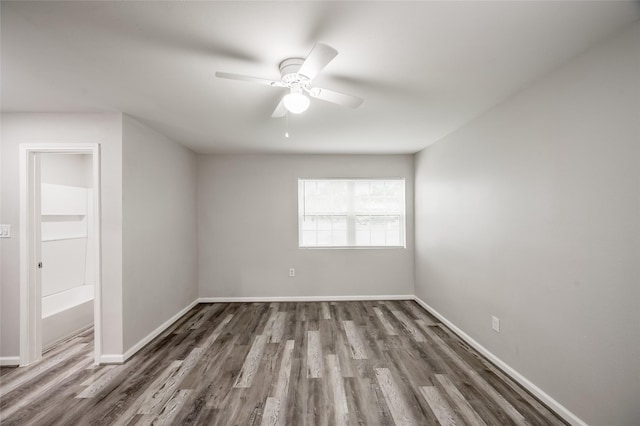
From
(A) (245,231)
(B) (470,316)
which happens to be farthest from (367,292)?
(A) (245,231)

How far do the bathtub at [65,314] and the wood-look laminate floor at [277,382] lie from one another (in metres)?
0.15

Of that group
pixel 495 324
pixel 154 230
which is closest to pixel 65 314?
pixel 154 230

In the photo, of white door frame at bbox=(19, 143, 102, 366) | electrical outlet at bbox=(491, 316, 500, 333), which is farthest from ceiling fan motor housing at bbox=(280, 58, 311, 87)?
electrical outlet at bbox=(491, 316, 500, 333)

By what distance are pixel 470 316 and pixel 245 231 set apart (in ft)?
11.3

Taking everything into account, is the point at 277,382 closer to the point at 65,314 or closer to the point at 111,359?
the point at 111,359

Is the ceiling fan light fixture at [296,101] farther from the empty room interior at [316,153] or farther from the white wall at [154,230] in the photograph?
the white wall at [154,230]

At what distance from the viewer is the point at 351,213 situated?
4949 millimetres

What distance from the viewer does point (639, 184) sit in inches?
60.9

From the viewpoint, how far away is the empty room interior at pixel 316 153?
162cm

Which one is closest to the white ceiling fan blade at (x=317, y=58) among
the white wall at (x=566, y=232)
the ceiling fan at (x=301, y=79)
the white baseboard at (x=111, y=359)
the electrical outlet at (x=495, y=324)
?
the ceiling fan at (x=301, y=79)

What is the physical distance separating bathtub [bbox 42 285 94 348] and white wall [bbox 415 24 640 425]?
4.66 metres

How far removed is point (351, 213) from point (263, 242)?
5.11ft

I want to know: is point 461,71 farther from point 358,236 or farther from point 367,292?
point 367,292

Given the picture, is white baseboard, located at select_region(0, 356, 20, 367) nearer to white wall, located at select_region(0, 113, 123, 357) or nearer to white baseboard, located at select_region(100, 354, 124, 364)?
white wall, located at select_region(0, 113, 123, 357)
